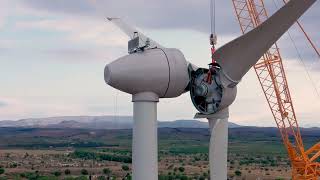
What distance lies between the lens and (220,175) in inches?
1337

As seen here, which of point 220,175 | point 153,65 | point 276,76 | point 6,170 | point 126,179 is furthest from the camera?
point 6,170

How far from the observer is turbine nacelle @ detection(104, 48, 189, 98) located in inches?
1241

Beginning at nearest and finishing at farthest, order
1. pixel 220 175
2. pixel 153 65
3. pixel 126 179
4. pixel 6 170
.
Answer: pixel 153 65
pixel 220 175
pixel 126 179
pixel 6 170

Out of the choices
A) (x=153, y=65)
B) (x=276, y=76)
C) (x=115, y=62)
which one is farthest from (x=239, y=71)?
(x=276, y=76)

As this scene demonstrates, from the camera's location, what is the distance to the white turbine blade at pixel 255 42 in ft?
94.2

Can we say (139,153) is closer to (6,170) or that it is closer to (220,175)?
(220,175)

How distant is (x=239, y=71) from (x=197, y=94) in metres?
2.70

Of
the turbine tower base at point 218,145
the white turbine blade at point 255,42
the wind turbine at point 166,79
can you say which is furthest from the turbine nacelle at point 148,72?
the turbine tower base at point 218,145

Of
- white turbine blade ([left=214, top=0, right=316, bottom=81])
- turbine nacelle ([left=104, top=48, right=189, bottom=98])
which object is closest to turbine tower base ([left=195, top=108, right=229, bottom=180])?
white turbine blade ([left=214, top=0, right=316, bottom=81])

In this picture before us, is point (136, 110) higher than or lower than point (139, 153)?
higher

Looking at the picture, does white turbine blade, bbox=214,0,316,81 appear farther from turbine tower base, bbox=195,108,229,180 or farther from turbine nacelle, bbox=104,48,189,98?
turbine tower base, bbox=195,108,229,180

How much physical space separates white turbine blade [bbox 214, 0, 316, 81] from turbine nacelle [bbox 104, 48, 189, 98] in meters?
2.35

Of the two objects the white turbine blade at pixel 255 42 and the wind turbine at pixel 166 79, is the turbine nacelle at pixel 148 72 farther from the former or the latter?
the white turbine blade at pixel 255 42

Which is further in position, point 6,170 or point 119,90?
point 6,170
